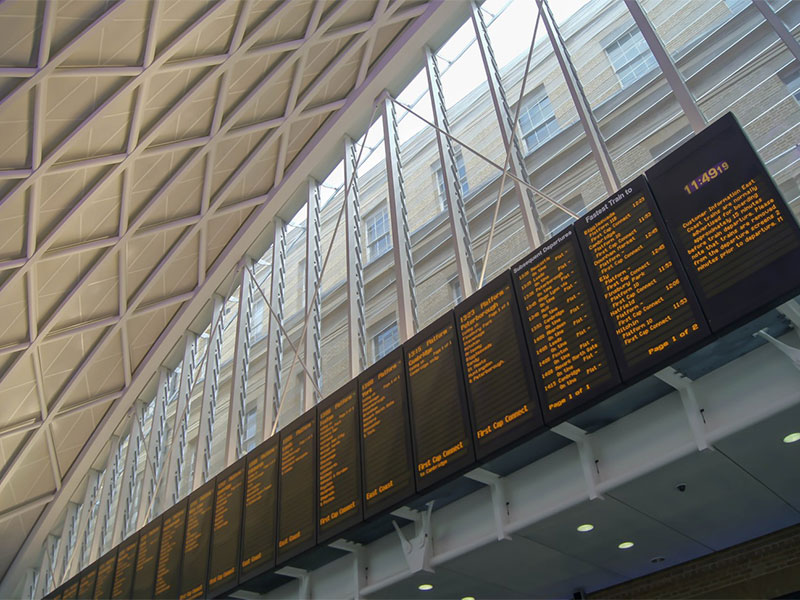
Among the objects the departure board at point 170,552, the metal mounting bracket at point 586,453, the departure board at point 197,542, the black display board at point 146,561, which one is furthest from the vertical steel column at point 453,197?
the black display board at point 146,561

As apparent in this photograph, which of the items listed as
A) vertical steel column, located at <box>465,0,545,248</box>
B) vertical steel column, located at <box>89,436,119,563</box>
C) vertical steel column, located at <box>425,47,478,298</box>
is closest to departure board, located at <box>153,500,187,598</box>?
vertical steel column, located at <box>425,47,478,298</box>

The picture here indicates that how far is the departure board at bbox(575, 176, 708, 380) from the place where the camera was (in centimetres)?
677

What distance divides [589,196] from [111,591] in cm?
1321

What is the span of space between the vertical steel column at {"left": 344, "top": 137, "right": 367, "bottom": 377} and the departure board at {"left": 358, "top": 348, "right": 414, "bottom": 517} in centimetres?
271

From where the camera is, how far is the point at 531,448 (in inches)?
318

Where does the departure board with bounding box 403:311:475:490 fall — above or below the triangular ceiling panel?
below

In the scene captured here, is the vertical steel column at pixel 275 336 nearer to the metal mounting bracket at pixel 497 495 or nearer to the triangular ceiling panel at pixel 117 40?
the triangular ceiling panel at pixel 117 40

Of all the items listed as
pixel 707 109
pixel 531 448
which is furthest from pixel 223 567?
pixel 707 109

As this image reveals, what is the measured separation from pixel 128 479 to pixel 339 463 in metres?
13.9

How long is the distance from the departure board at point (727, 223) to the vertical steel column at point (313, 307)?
8303 millimetres

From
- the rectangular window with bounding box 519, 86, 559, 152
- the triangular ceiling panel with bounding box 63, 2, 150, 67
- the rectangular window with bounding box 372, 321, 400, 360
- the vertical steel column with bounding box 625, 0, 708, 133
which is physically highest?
the triangular ceiling panel with bounding box 63, 2, 150, 67

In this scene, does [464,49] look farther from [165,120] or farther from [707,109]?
[165,120]

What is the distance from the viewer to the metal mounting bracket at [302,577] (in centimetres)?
1048

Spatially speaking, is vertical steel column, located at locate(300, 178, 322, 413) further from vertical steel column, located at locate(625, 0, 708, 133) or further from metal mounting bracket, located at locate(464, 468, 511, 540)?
vertical steel column, located at locate(625, 0, 708, 133)
